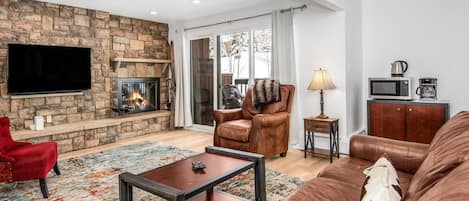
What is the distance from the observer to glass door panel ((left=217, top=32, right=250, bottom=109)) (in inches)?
212

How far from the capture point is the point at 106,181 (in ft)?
10.6

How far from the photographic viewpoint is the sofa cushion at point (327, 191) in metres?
1.63

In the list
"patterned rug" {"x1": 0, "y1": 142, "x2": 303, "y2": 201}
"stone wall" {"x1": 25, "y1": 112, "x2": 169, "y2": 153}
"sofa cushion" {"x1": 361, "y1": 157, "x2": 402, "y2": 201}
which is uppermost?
"sofa cushion" {"x1": 361, "y1": 157, "x2": 402, "y2": 201}

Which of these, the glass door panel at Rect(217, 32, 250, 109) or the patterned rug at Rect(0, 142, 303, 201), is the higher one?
the glass door panel at Rect(217, 32, 250, 109)

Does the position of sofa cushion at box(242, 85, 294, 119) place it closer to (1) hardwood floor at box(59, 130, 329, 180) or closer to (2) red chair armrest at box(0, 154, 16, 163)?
(1) hardwood floor at box(59, 130, 329, 180)

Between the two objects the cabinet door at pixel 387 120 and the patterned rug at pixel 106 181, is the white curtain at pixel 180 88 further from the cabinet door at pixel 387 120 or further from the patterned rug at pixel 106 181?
the cabinet door at pixel 387 120

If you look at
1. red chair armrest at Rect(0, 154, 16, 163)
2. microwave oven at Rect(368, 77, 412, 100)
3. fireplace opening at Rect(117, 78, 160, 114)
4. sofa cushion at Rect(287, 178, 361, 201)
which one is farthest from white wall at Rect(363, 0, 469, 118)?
red chair armrest at Rect(0, 154, 16, 163)

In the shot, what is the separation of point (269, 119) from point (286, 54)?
123 centimetres

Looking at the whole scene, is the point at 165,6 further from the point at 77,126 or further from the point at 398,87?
the point at 398,87

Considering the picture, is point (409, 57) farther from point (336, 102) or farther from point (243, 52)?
point (243, 52)

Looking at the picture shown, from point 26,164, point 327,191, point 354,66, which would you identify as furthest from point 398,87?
→ point 26,164

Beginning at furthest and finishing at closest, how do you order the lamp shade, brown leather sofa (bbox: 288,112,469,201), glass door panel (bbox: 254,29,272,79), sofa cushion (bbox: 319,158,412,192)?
glass door panel (bbox: 254,29,272,79), the lamp shade, sofa cushion (bbox: 319,158,412,192), brown leather sofa (bbox: 288,112,469,201)

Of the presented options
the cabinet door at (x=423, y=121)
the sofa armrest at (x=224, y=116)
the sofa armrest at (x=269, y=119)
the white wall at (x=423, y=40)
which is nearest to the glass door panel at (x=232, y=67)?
the sofa armrest at (x=224, y=116)

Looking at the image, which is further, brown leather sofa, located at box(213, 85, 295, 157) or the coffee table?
brown leather sofa, located at box(213, 85, 295, 157)
